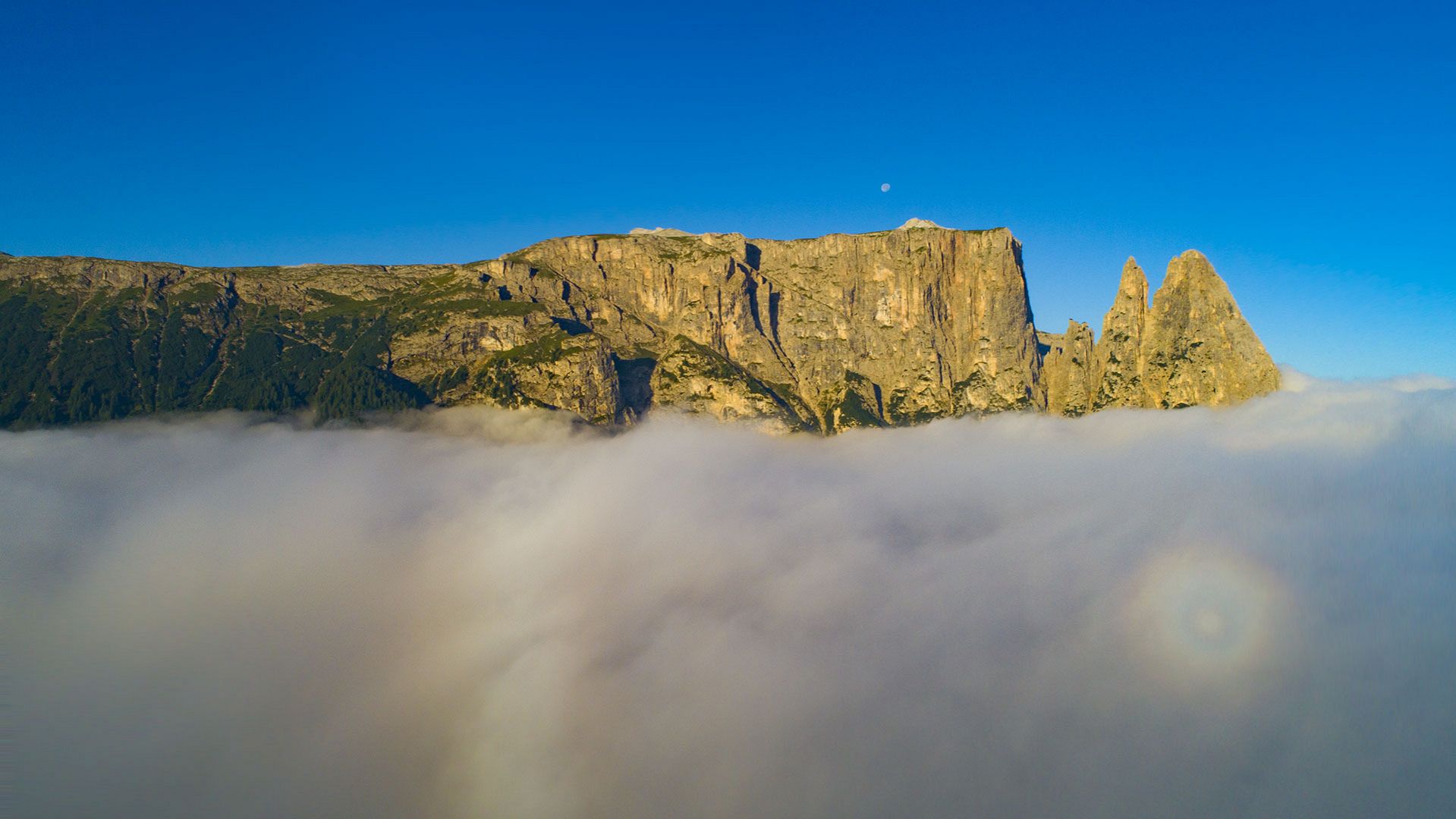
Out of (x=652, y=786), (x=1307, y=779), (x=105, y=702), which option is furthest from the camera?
(x=105, y=702)

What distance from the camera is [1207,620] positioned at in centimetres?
14975

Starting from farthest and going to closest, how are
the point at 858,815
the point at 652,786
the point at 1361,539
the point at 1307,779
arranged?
the point at 652,786 → the point at 858,815 → the point at 1361,539 → the point at 1307,779

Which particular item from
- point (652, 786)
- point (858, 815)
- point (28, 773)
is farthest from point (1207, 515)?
point (28, 773)

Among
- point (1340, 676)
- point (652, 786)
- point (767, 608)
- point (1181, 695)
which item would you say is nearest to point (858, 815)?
point (652, 786)

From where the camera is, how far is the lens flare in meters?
142

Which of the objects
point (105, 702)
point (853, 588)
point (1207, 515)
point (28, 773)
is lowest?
point (105, 702)

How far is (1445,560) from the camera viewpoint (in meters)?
119

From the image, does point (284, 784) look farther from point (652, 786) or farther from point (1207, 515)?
point (1207, 515)

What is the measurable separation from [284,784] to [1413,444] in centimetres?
26585

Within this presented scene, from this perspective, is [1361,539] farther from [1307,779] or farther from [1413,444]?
[1307,779]

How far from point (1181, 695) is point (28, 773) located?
22226 cm

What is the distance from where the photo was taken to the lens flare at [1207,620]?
141750 millimetres

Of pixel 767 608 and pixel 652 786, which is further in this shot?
pixel 767 608

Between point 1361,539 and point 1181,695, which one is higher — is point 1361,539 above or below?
above
